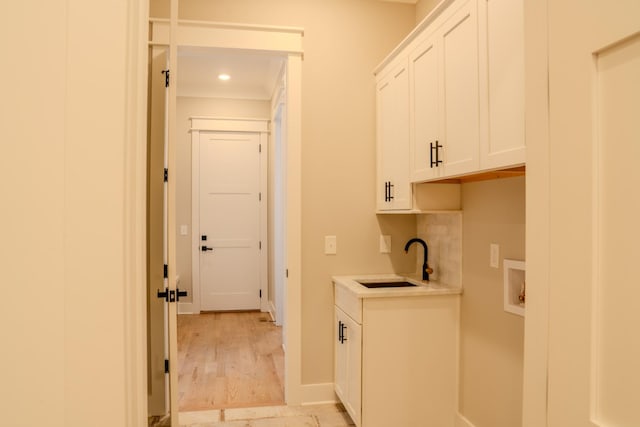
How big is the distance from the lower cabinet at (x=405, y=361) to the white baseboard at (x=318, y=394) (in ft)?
1.51

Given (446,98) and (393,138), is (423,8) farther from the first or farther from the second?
(446,98)

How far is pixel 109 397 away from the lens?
0.62 metres

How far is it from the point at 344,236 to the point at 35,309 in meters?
2.44

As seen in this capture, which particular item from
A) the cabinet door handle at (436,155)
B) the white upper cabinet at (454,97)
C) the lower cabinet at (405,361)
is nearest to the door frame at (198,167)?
the white upper cabinet at (454,97)

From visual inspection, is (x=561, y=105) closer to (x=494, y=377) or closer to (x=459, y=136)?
(x=459, y=136)

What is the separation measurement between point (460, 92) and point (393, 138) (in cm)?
81

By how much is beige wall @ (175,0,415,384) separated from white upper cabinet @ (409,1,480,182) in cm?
64

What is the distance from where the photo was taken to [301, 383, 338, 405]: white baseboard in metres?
2.83

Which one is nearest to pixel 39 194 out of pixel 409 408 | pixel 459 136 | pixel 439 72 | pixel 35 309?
pixel 35 309

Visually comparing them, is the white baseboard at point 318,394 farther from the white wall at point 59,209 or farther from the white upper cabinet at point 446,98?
the white wall at point 59,209

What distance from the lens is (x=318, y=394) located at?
285cm

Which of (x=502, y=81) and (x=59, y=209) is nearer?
(x=59, y=209)

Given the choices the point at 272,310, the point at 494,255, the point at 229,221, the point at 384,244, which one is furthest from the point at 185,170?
the point at 494,255

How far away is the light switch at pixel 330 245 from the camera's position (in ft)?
9.55
